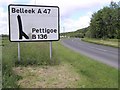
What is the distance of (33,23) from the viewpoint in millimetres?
12055

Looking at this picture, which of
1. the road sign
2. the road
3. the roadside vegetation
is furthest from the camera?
the roadside vegetation

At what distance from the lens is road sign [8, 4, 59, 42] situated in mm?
11711

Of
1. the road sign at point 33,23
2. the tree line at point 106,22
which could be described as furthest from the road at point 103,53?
the tree line at point 106,22

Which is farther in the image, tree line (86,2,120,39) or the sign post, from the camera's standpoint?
tree line (86,2,120,39)

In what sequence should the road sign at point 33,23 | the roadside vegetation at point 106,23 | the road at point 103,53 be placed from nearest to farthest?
the road sign at point 33,23
the road at point 103,53
the roadside vegetation at point 106,23

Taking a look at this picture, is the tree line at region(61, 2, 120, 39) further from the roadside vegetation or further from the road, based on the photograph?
the road

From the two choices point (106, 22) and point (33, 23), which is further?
point (106, 22)

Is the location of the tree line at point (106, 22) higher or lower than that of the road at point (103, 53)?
higher

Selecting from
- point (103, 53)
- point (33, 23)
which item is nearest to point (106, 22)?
point (103, 53)

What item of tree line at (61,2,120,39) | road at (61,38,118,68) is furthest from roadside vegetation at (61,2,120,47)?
road at (61,38,118,68)

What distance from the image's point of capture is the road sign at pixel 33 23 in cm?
1171

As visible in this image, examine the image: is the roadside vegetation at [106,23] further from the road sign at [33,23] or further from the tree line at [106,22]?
the road sign at [33,23]

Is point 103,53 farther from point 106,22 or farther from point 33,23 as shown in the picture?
point 106,22

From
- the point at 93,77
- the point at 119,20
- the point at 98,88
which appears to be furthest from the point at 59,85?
the point at 119,20
